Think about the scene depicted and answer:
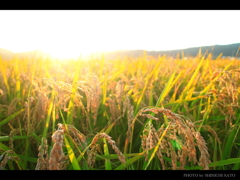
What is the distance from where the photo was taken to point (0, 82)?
7.88 feet
